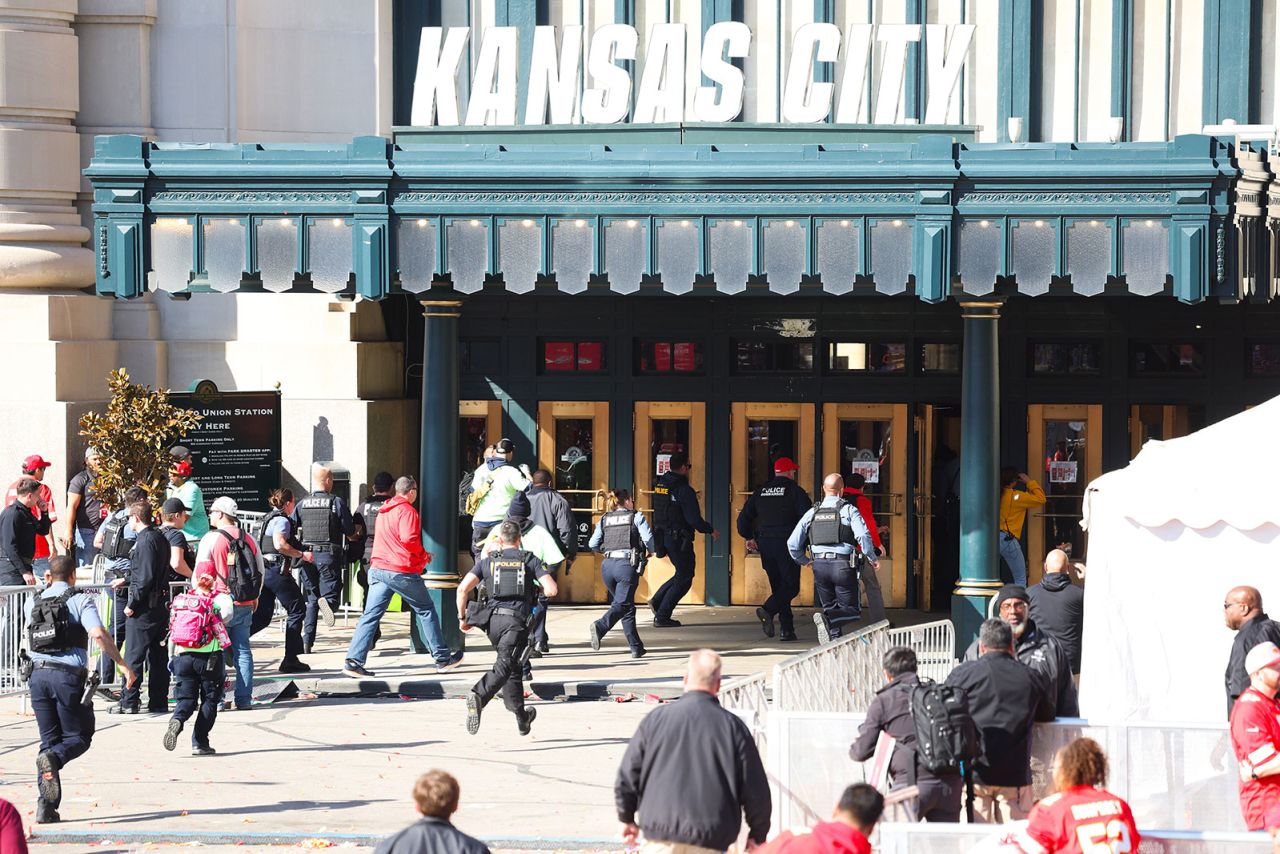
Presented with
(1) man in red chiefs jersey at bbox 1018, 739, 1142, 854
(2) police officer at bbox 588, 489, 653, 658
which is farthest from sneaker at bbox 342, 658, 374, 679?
(1) man in red chiefs jersey at bbox 1018, 739, 1142, 854

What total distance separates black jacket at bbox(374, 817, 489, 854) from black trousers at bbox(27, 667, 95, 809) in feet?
16.6

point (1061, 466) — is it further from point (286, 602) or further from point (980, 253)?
point (286, 602)

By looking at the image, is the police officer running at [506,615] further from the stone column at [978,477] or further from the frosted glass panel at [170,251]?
the stone column at [978,477]

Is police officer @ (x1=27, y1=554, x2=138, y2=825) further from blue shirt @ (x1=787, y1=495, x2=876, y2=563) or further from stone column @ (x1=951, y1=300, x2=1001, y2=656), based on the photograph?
stone column @ (x1=951, y1=300, x2=1001, y2=656)

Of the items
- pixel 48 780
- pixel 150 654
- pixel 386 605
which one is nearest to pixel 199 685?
pixel 150 654

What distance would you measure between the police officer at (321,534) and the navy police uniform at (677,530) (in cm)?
317

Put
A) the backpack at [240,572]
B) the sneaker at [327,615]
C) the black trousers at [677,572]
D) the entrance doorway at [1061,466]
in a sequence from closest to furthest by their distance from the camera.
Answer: the backpack at [240,572]
the black trousers at [677,572]
the sneaker at [327,615]
the entrance doorway at [1061,466]

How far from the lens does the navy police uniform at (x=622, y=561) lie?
1780cm

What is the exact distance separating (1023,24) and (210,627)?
40.1 feet

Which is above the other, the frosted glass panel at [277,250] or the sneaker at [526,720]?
the frosted glass panel at [277,250]

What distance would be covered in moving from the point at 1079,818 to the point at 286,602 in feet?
34.8

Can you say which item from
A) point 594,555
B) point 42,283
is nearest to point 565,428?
point 594,555

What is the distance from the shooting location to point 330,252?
16.7 metres

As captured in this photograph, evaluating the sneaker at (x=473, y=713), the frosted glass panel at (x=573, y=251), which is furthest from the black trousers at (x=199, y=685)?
the frosted glass panel at (x=573, y=251)
